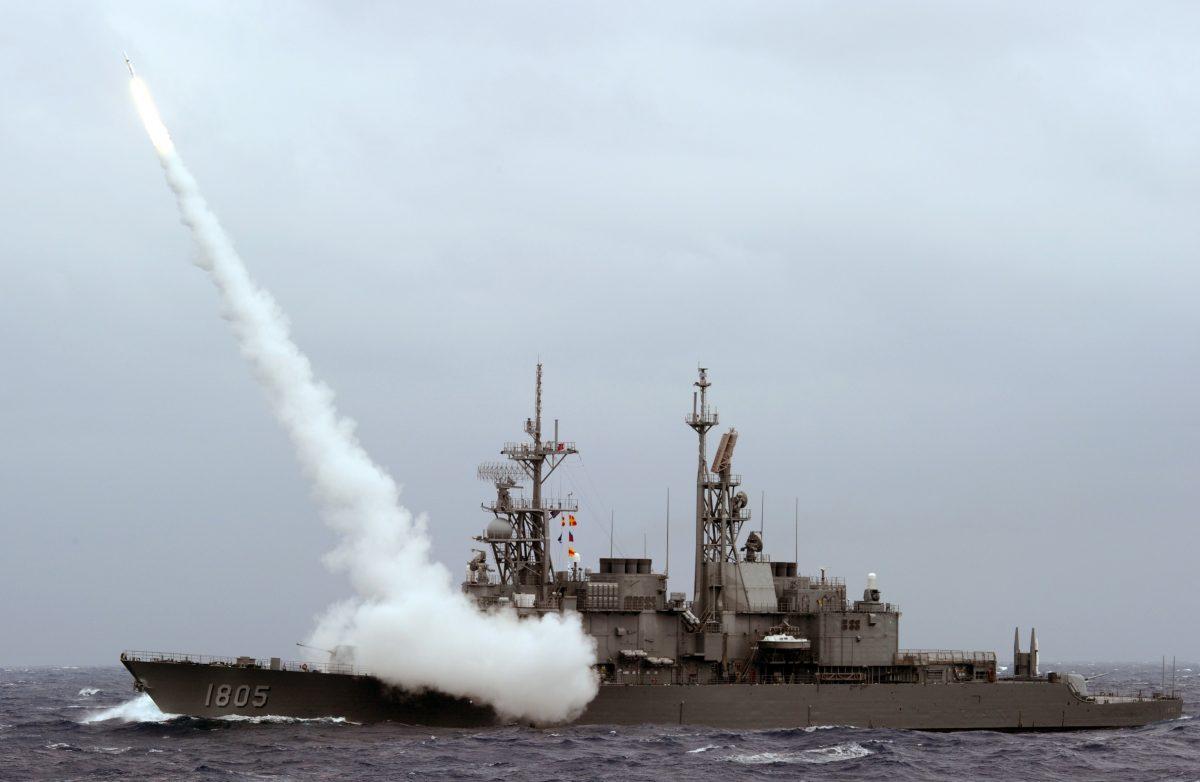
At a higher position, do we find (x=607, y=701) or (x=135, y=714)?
(x=607, y=701)

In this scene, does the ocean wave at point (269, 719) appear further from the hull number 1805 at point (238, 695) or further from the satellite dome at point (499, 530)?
the satellite dome at point (499, 530)

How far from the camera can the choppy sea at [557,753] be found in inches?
1357

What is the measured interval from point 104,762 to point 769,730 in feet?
62.6

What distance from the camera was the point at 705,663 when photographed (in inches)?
1779

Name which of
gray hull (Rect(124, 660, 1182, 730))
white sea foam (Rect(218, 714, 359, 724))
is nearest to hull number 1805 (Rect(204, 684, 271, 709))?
gray hull (Rect(124, 660, 1182, 730))

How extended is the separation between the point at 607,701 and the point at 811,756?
6.88m

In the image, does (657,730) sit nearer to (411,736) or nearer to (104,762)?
(411,736)

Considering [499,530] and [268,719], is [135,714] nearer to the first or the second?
[268,719]

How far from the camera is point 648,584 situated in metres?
45.6

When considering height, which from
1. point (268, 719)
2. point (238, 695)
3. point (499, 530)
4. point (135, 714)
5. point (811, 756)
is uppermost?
point (499, 530)

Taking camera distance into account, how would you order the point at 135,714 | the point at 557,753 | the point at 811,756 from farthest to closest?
1. the point at 135,714
2. the point at 811,756
3. the point at 557,753

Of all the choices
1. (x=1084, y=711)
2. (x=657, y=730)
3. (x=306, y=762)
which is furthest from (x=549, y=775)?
(x=1084, y=711)

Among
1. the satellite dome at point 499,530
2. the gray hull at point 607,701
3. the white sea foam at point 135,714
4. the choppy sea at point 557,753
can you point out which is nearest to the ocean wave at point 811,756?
the choppy sea at point 557,753

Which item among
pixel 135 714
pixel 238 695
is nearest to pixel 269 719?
pixel 238 695
